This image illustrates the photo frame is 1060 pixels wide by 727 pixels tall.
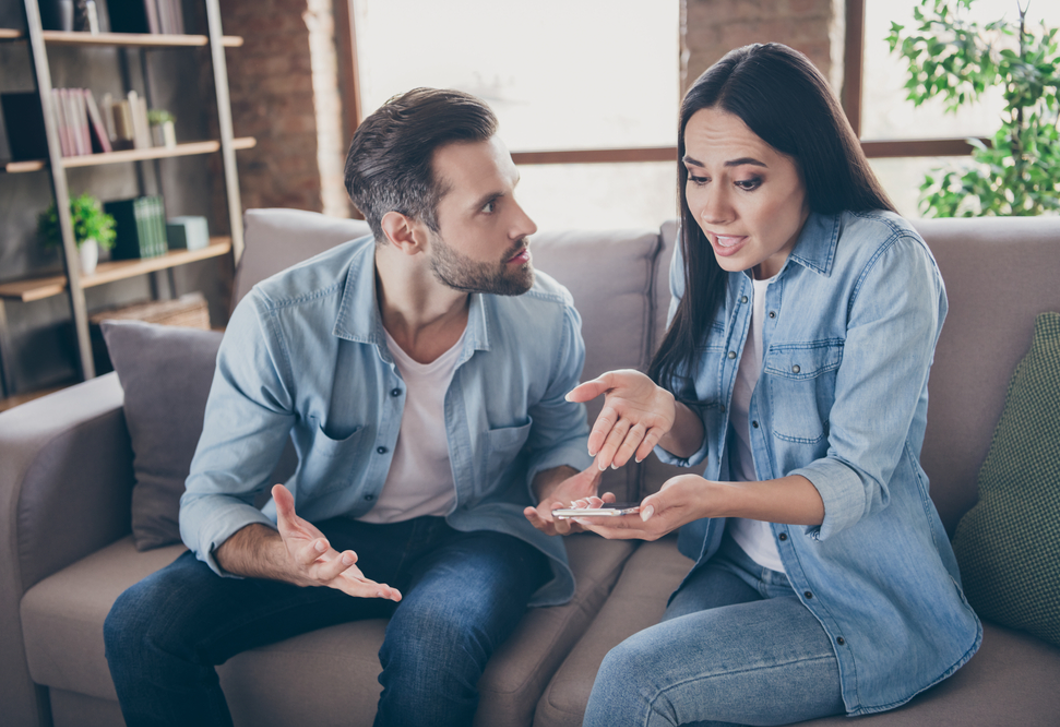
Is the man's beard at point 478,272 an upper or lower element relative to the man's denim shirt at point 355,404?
upper

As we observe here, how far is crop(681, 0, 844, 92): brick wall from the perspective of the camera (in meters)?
3.01

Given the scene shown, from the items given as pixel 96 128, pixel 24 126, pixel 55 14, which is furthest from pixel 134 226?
pixel 55 14

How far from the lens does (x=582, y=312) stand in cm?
167

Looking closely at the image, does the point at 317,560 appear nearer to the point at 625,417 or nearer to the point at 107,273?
the point at 625,417

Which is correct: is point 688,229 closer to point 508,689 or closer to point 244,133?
point 508,689

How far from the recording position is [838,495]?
106 centimetres

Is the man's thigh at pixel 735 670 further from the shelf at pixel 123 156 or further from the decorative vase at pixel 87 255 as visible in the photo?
the decorative vase at pixel 87 255

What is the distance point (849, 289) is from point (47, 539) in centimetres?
141

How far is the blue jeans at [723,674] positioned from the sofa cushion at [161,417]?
0.95 meters

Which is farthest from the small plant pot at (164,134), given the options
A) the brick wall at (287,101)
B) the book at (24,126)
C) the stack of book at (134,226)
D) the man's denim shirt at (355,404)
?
the man's denim shirt at (355,404)

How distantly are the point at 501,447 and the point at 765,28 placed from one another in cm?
229

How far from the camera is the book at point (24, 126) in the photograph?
2.76 meters

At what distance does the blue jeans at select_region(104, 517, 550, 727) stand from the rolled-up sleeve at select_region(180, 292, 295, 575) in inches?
3.7

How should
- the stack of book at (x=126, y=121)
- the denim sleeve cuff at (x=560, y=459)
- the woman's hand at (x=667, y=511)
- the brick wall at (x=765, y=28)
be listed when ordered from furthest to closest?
the stack of book at (x=126, y=121) < the brick wall at (x=765, y=28) < the denim sleeve cuff at (x=560, y=459) < the woman's hand at (x=667, y=511)
